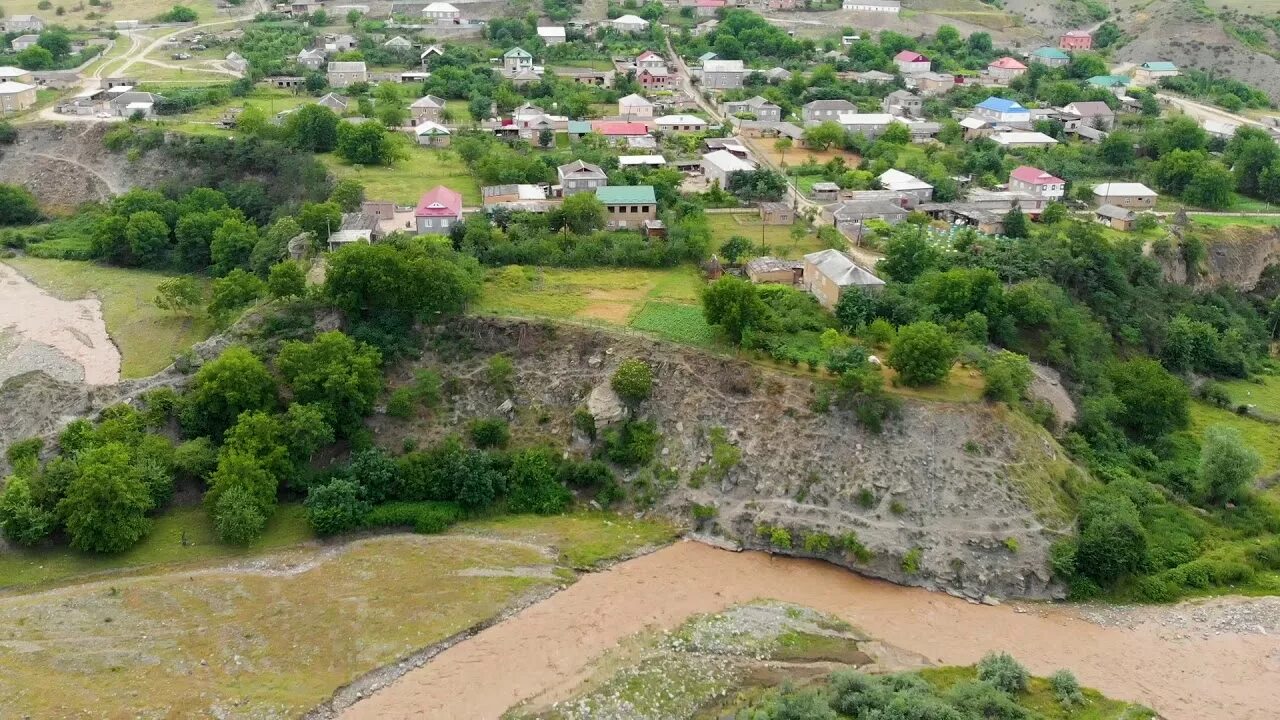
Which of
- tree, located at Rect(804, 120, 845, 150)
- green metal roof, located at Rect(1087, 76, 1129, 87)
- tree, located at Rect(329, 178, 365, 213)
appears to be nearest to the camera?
tree, located at Rect(329, 178, 365, 213)

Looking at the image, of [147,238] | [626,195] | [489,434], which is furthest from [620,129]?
[489,434]

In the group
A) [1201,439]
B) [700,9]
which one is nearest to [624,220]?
[1201,439]

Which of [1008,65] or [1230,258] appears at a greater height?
[1008,65]

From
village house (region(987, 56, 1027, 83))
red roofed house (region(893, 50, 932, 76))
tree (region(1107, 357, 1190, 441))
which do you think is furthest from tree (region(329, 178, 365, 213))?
village house (region(987, 56, 1027, 83))

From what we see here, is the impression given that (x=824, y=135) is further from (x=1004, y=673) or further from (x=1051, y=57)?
(x=1004, y=673)

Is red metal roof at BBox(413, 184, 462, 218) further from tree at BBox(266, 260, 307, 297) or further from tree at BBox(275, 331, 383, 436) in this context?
tree at BBox(275, 331, 383, 436)
